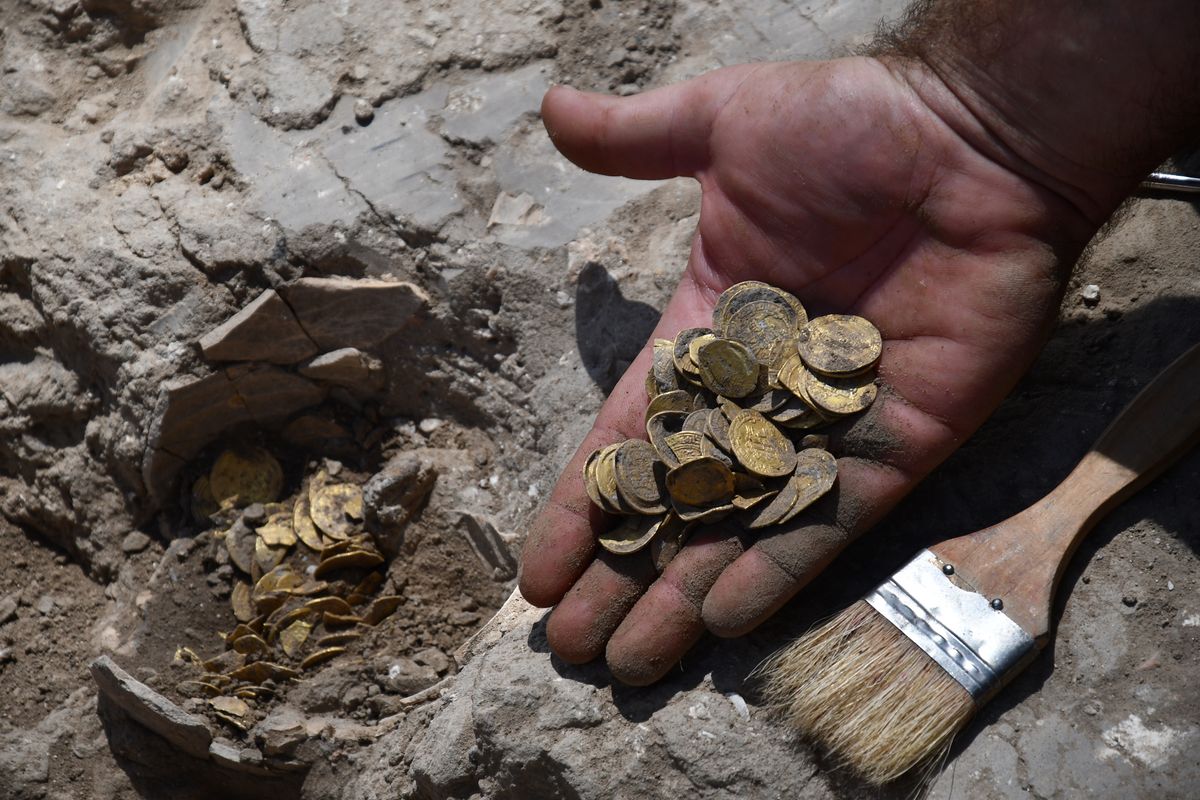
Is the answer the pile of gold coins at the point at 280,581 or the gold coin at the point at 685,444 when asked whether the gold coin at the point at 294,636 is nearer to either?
the pile of gold coins at the point at 280,581

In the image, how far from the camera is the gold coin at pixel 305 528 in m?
3.31

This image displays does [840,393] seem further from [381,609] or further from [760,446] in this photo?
[381,609]

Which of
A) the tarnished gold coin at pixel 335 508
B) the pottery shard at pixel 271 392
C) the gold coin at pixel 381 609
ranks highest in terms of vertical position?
the pottery shard at pixel 271 392

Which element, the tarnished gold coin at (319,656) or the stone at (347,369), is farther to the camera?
the stone at (347,369)

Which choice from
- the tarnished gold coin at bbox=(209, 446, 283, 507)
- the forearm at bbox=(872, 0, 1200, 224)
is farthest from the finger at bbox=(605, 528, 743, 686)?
the tarnished gold coin at bbox=(209, 446, 283, 507)

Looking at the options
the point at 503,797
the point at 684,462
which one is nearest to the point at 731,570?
the point at 684,462

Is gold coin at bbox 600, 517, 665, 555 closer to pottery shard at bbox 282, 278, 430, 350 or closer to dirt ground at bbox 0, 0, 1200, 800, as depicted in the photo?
dirt ground at bbox 0, 0, 1200, 800

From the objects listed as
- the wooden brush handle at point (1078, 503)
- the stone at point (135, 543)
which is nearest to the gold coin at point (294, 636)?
the stone at point (135, 543)

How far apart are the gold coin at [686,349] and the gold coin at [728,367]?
0.04m

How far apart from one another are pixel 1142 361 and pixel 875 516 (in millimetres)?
847

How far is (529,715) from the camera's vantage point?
246 cm

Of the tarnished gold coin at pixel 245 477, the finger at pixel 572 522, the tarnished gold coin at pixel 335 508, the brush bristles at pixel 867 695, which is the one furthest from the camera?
the tarnished gold coin at pixel 245 477

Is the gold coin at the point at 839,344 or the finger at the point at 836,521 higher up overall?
the gold coin at the point at 839,344

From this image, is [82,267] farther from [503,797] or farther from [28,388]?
[503,797]
